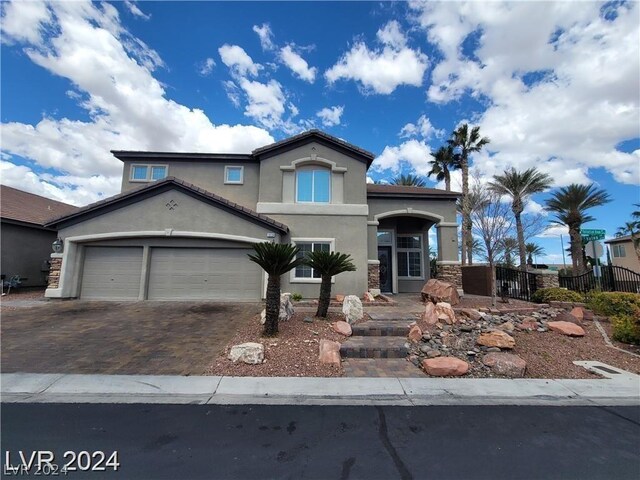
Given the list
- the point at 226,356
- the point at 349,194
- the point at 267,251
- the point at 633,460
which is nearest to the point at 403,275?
the point at 349,194

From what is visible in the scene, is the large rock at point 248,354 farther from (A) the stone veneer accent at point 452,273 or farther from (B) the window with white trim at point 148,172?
(B) the window with white trim at point 148,172

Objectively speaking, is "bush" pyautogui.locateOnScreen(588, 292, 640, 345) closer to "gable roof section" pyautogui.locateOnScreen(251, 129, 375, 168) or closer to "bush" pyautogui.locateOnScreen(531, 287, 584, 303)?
"bush" pyautogui.locateOnScreen(531, 287, 584, 303)

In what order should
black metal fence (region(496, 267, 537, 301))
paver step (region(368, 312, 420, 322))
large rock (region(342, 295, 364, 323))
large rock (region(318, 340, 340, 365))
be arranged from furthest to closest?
black metal fence (region(496, 267, 537, 301)), paver step (region(368, 312, 420, 322)), large rock (region(342, 295, 364, 323)), large rock (region(318, 340, 340, 365))

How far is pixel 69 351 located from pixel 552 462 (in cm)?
876

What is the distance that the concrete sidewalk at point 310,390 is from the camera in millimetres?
4789

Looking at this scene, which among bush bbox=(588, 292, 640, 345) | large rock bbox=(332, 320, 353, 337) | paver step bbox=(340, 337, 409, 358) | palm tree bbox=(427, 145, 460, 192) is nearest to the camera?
paver step bbox=(340, 337, 409, 358)

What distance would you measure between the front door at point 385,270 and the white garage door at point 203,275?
23.9 feet

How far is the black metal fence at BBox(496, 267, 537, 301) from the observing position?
41.7 feet

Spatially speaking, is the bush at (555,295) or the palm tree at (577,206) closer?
the bush at (555,295)

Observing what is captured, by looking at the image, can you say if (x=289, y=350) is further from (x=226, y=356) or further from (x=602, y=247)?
(x=602, y=247)

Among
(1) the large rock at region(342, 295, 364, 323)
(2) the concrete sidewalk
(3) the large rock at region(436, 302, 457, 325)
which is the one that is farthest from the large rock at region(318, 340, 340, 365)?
(3) the large rock at region(436, 302, 457, 325)

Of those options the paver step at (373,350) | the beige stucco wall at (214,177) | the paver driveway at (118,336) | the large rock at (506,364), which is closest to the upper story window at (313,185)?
the beige stucco wall at (214,177)

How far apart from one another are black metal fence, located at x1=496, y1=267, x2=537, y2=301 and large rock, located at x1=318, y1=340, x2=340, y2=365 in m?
9.41

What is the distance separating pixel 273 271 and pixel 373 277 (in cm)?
774
